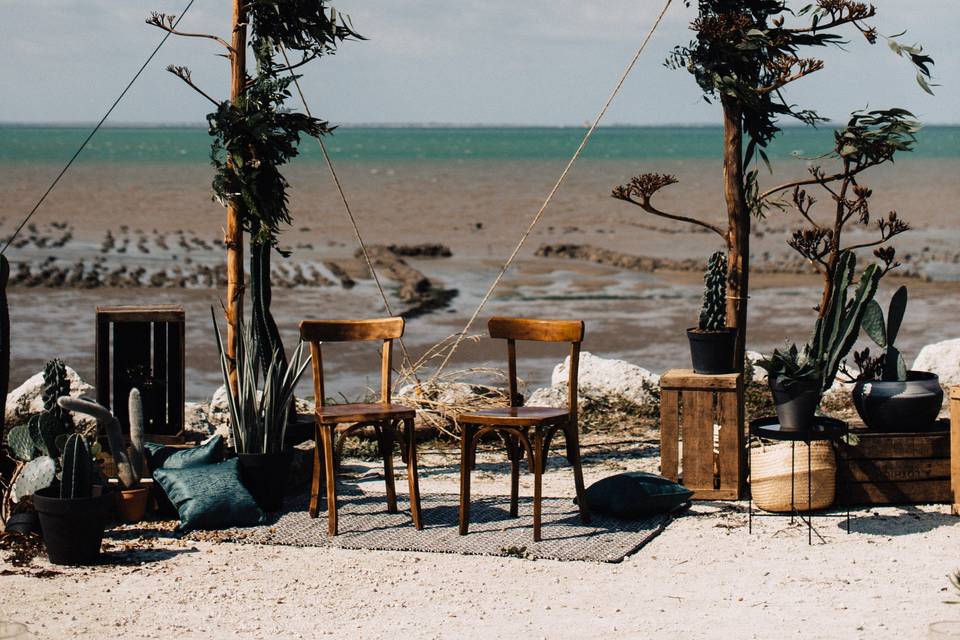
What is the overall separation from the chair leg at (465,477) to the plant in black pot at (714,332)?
4.31 ft

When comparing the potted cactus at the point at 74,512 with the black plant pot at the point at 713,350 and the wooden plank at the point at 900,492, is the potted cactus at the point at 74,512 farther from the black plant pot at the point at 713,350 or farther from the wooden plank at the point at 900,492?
the wooden plank at the point at 900,492

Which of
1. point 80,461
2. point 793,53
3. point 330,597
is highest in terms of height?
point 793,53

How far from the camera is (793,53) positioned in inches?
284

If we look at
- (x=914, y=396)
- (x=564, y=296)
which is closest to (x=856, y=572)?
(x=914, y=396)

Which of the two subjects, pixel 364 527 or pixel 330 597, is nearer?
pixel 330 597

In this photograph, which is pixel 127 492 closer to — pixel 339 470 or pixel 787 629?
pixel 339 470

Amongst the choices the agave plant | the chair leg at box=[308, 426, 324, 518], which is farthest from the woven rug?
the agave plant

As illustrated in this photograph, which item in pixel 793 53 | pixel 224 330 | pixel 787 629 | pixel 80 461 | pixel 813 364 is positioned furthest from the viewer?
pixel 224 330

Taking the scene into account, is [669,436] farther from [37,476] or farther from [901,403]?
[37,476]

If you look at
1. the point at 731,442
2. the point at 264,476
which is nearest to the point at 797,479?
the point at 731,442

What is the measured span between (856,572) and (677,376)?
152 centimetres

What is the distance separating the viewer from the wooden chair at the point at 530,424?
593 centimetres

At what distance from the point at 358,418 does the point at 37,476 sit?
138cm

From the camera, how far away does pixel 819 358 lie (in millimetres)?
6402
